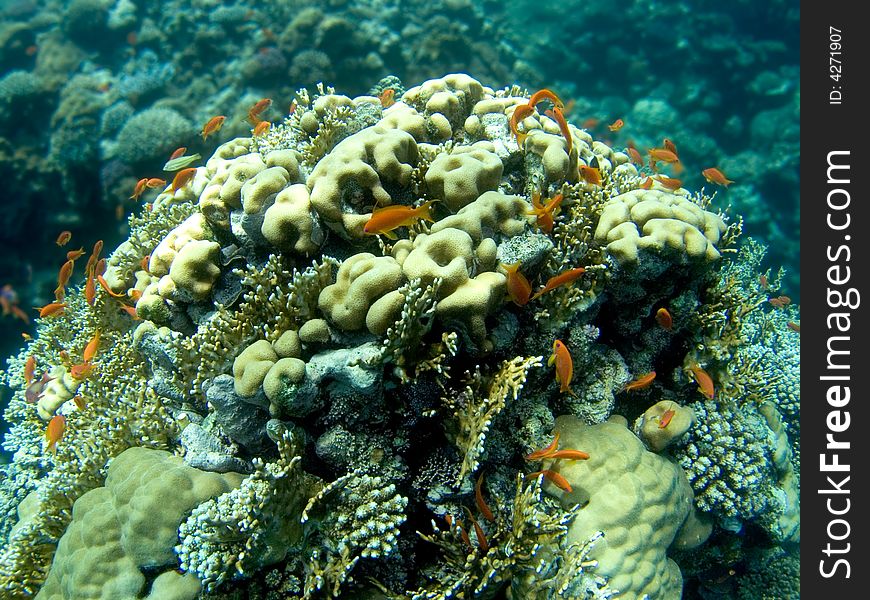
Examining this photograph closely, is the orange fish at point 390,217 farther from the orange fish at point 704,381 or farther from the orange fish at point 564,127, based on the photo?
the orange fish at point 704,381

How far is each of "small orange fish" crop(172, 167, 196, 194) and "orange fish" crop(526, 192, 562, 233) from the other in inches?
131

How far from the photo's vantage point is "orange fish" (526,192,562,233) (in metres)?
3.40

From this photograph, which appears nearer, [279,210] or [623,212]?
[279,210]

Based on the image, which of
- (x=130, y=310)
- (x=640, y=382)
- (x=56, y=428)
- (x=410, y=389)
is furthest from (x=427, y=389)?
(x=56, y=428)

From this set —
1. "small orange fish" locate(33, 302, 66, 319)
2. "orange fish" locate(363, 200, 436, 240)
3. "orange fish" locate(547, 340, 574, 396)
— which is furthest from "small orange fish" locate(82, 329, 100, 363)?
"orange fish" locate(547, 340, 574, 396)

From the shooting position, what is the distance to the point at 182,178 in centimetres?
477

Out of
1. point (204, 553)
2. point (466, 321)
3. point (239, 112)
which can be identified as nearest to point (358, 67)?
point (239, 112)

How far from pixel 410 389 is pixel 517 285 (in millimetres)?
970

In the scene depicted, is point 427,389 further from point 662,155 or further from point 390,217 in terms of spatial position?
point 662,155

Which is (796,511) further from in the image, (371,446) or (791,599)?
(371,446)

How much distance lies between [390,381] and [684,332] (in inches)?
112

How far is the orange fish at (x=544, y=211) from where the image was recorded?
3398mm

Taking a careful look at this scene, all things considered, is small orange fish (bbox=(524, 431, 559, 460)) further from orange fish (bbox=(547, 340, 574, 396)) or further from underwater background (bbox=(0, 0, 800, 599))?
orange fish (bbox=(547, 340, 574, 396))

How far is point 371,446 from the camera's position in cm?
314
